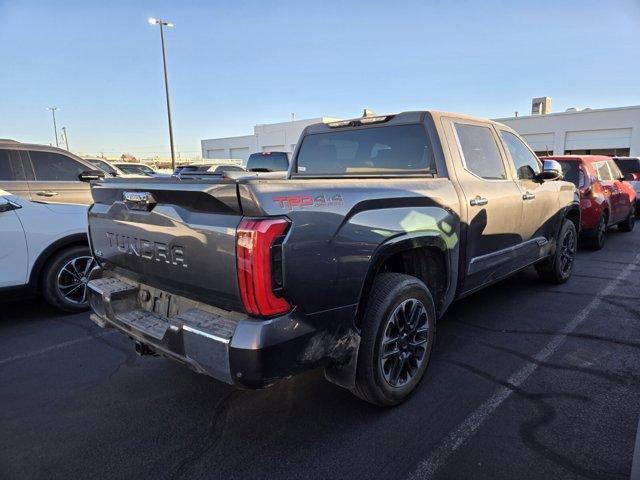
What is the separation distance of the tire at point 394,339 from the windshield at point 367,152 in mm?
1140

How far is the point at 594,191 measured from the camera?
7703 mm

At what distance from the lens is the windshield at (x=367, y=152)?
12.0 ft

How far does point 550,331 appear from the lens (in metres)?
4.21

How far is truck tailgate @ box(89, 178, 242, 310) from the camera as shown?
2.17 metres

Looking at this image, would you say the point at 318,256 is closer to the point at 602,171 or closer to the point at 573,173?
the point at 573,173

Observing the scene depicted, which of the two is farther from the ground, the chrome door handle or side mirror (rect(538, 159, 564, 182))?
side mirror (rect(538, 159, 564, 182))

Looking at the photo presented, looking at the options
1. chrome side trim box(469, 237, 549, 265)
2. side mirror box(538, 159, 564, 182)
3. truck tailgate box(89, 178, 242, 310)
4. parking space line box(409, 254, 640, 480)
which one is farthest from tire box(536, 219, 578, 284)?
truck tailgate box(89, 178, 242, 310)

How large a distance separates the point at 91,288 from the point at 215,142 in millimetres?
59649

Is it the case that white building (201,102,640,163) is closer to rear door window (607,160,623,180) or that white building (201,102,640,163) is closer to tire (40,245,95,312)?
rear door window (607,160,623,180)

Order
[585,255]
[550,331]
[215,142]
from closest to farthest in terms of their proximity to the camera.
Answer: [550,331] → [585,255] → [215,142]

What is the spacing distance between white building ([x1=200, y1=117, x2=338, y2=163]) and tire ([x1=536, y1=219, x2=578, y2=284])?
35.8 meters

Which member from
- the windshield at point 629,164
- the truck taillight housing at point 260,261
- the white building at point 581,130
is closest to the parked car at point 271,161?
the windshield at point 629,164

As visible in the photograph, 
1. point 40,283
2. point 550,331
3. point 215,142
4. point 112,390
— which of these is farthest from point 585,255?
point 215,142

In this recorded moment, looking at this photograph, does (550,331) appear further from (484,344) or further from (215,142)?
(215,142)
